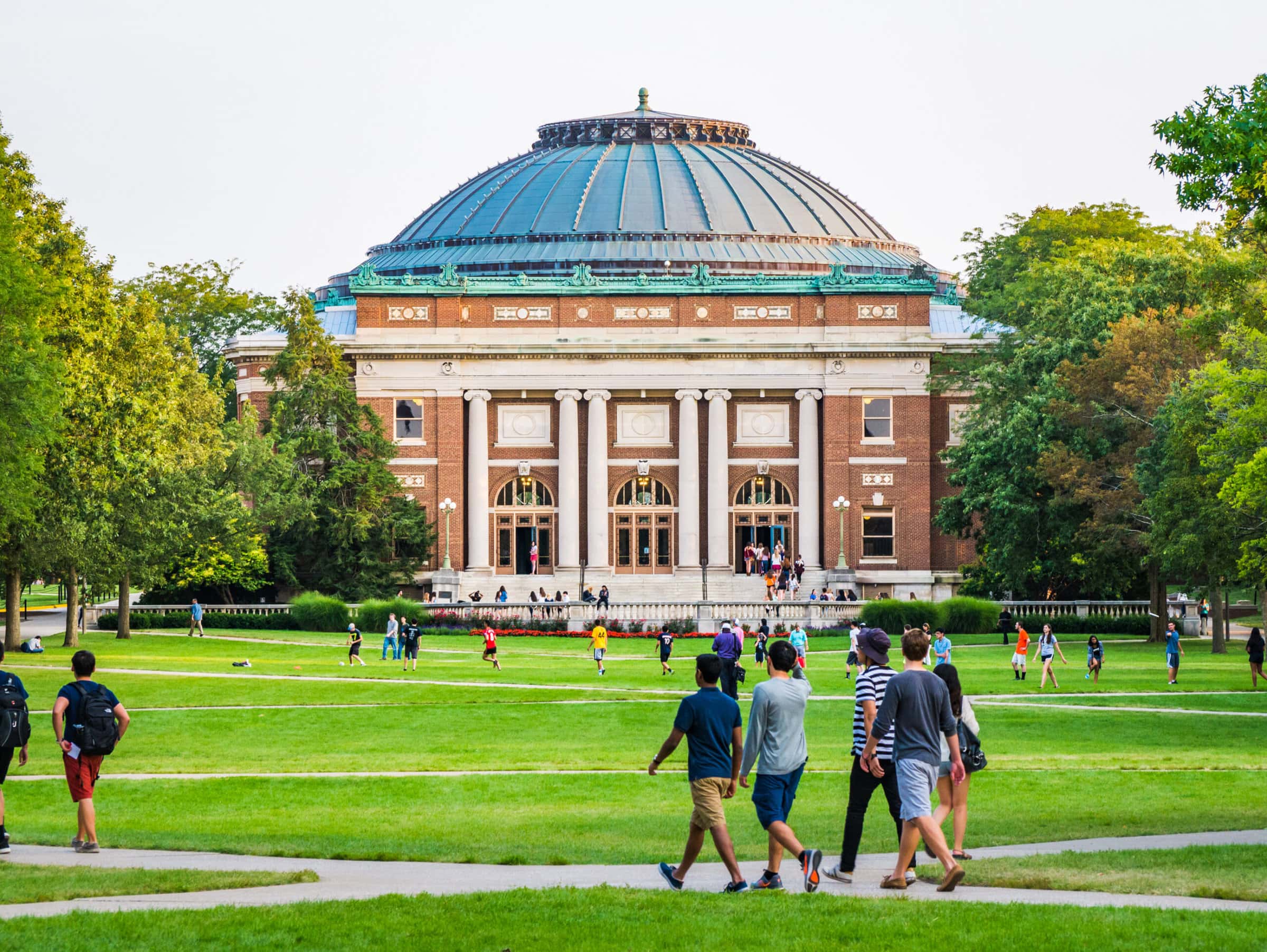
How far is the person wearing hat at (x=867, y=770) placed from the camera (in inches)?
630

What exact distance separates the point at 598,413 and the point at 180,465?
27.8 meters

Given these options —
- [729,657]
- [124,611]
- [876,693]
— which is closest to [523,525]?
[124,611]

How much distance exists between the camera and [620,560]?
285 feet

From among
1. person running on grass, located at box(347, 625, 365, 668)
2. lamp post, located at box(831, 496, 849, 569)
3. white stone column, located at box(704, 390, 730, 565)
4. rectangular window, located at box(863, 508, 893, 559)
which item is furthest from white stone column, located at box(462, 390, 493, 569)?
person running on grass, located at box(347, 625, 365, 668)

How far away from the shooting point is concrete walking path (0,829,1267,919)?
14852mm

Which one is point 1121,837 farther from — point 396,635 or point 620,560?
point 620,560

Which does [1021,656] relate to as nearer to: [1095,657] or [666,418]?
[1095,657]

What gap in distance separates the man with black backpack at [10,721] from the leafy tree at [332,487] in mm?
56160

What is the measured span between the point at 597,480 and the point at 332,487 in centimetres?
1380

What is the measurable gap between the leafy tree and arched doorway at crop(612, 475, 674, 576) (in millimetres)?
10060

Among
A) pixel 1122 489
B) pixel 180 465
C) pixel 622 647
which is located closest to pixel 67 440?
pixel 180 465

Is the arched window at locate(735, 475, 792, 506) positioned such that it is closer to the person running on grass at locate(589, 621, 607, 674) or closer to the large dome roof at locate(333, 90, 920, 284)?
the large dome roof at locate(333, 90, 920, 284)

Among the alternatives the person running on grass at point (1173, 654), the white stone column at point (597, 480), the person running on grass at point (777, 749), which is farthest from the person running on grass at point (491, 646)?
the white stone column at point (597, 480)

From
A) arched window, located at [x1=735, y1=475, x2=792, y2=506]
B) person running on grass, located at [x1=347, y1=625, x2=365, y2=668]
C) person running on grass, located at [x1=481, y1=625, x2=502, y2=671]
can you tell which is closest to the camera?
person running on grass, located at [x1=481, y1=625, x2=502, y2=671]
